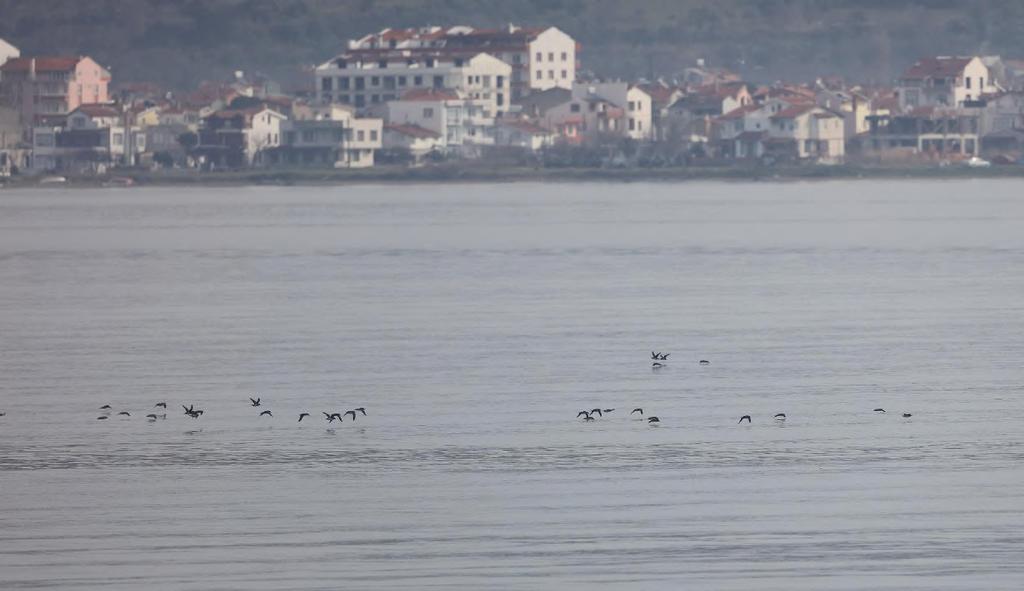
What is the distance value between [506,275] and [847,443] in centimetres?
2064

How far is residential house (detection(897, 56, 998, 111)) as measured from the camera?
90062mm

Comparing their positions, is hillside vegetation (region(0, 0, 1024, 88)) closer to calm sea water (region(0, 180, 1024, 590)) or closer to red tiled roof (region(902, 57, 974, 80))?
red tiled roof (region(902, 57, 974, 80))

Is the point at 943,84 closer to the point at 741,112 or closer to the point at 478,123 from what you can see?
the point at 741,112

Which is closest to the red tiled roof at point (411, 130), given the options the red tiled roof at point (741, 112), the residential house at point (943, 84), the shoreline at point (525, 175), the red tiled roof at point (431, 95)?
the shoreline at point (525, 175)

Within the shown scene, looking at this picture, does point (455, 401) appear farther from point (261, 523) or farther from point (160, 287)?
point (160, 287)

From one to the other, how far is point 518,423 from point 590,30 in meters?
142

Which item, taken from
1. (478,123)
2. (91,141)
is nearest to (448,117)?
(478,123)

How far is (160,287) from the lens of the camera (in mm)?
37656

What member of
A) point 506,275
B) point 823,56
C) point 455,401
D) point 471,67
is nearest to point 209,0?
point 823,56

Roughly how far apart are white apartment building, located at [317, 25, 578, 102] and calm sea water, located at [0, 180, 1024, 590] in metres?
49.8

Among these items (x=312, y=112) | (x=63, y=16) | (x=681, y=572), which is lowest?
(x=681, y=572)

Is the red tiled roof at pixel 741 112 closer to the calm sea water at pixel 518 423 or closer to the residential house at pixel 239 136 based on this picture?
the residential house at pixel 239 136

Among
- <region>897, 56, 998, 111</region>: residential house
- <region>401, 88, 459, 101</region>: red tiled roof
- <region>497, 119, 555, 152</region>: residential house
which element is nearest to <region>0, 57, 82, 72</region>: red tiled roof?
<region>401, 88, 459, 101</region>: red tiled roof

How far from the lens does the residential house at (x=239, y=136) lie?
81312 millimetres
